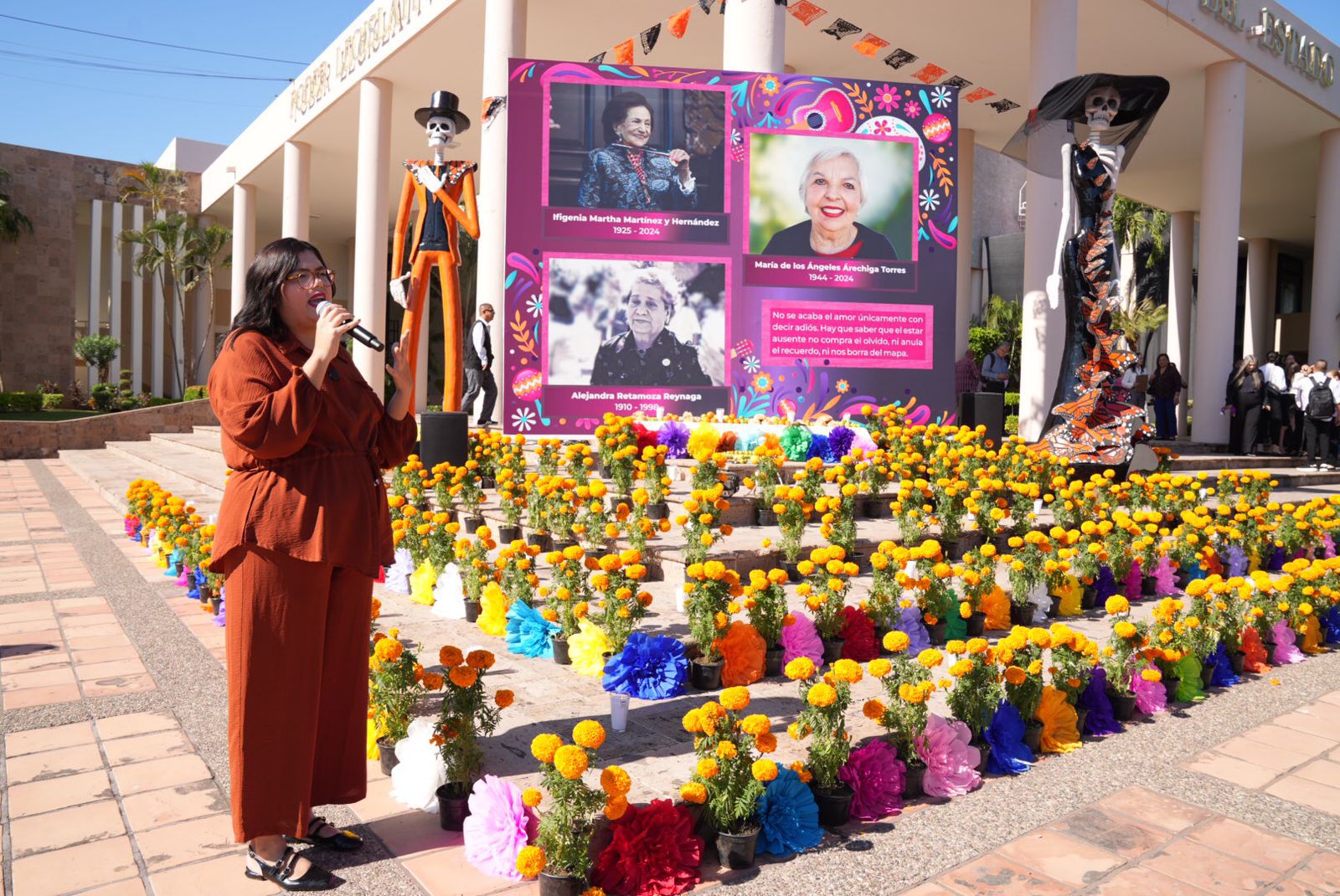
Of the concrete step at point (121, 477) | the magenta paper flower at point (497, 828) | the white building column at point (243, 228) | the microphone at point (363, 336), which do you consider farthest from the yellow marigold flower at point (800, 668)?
the white building column at point (243, 228)

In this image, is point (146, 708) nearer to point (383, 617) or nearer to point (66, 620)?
point (383, 617)

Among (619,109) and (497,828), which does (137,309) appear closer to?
(619,109)

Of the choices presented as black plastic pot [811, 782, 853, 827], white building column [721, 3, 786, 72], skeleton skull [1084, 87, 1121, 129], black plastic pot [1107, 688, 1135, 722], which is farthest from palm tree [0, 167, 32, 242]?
black plastic pot [1107, 688, 1135, 722]

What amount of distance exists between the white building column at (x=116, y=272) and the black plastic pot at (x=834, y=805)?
106ft

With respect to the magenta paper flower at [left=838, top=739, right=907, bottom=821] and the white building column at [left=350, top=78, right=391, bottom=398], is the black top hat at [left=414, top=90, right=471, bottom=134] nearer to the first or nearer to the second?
the white building column at [left=350, top=78, right=391, bottom=398]

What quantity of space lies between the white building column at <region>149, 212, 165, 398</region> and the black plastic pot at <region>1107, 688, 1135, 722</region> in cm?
3249

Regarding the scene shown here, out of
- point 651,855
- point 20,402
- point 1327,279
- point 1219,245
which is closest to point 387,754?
point 651,855

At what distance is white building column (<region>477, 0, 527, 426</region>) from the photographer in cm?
1168

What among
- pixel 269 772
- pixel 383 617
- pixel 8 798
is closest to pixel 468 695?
pixel 269 772

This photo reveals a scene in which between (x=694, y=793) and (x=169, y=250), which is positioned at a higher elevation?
(x=169, y=250)

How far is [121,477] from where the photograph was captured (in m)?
13.7

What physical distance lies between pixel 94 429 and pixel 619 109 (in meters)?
16.3

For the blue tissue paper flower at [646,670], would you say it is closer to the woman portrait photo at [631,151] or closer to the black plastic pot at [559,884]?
the black plastic pot at [559,884]

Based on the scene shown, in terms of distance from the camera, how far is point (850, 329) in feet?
31.7
